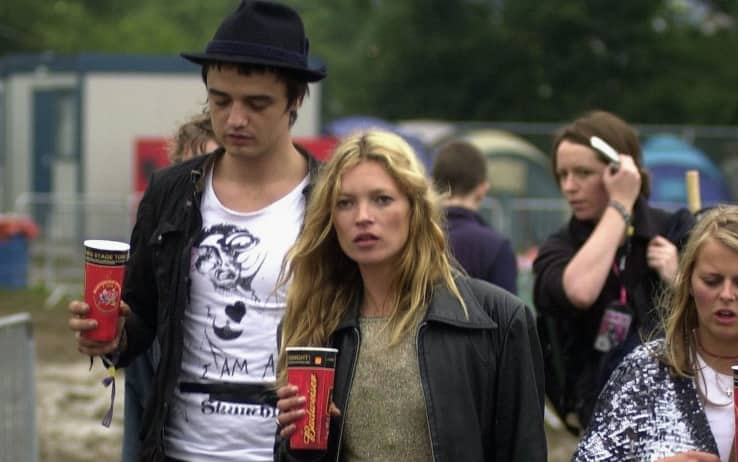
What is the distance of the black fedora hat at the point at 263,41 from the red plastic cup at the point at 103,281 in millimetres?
657

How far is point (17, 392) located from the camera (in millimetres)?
7004

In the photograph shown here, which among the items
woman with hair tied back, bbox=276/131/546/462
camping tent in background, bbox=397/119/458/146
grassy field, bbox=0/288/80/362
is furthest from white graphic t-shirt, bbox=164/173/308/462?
camping tent in background, bbox=397/119/458/146

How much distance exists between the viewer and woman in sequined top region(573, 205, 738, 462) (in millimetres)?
3357

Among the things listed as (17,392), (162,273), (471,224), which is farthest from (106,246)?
(17,392)

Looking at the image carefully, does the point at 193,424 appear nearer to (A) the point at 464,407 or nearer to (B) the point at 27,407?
(A) the point at 464,407

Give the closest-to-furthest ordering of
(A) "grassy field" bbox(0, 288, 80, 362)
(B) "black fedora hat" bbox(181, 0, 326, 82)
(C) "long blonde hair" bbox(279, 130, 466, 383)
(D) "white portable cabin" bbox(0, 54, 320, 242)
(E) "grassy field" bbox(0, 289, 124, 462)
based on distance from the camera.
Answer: (C) "long blonde hair" bbox(279, 130, 466, 383) → (B) "black fedora hat" bbox(181, 0, 326, 82) → (E) "grassy field" bbox(0, 289, 124, 462) → (A) "grassy field" bbox(0, 288, 80, 362) → (D) "white portable cabin" bbox(0, 54, 320, 242)

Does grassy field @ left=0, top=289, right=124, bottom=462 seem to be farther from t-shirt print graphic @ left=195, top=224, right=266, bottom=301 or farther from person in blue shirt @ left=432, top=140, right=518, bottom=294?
t-shirt print graphic @ left=195, top=224, right=266, bottom=301

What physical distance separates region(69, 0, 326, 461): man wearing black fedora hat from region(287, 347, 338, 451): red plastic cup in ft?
2.22

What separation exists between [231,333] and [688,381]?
129 centimetres

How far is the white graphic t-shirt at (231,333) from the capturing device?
12.9 ft

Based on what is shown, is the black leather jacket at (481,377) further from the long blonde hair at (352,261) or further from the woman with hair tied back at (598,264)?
the woman with hair tied back at (598,264)

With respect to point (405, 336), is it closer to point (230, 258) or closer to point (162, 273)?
point (230, 258)

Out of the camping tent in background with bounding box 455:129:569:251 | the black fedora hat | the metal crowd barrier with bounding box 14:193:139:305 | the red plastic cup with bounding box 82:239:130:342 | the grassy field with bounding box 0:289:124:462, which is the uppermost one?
the black fedora hat

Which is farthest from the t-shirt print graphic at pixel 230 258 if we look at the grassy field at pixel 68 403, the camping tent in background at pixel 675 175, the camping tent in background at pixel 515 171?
the camping tent in background at pixel 675 175
